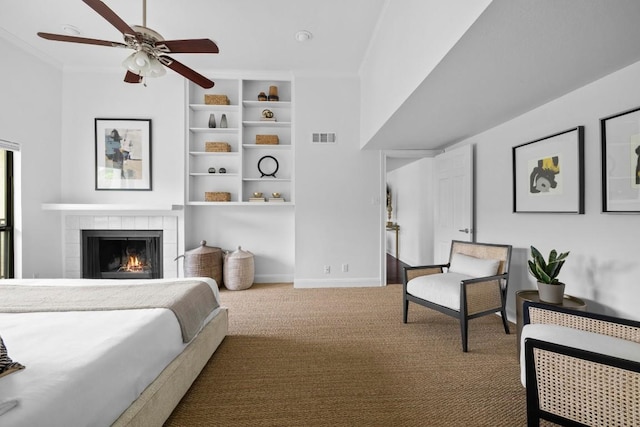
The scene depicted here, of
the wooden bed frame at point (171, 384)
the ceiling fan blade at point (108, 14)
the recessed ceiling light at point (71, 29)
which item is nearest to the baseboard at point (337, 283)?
the wooden bed frame at point (171, 384)

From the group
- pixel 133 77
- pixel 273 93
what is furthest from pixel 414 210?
pixel 133 77

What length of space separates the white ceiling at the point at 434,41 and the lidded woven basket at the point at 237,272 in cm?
245

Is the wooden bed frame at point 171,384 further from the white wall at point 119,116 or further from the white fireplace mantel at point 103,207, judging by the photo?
the white wall at point 119,116

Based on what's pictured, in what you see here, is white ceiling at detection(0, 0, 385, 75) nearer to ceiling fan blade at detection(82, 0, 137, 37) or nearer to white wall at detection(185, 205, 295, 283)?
ceiling fan blade at detection(82, 0, 137, 37)

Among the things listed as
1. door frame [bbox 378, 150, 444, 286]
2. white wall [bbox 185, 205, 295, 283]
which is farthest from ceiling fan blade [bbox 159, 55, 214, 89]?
door frame [bbox 378, 150, 444, 286]

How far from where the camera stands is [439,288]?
2.59 metres

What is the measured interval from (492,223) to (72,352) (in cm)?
368

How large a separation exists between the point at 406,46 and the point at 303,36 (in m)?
1.47

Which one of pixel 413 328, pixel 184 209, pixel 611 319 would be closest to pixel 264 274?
pixel 184 209

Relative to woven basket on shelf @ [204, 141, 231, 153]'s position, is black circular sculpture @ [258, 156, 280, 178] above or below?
below

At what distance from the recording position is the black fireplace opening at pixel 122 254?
4078 millimetres

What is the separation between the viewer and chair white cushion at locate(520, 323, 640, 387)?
1.33 meters

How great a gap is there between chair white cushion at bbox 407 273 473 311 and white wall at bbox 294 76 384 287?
142 cm

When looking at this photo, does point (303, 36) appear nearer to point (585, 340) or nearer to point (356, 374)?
point (356, 374)
